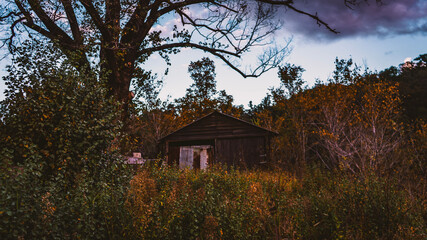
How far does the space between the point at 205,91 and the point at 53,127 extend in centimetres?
3293

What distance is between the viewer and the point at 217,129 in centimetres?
1997

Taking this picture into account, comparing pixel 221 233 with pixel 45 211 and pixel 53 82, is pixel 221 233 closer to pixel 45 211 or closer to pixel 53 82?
pixel 45 211

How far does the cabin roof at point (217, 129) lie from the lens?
19.5 m

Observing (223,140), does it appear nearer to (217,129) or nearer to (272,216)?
(217,129)

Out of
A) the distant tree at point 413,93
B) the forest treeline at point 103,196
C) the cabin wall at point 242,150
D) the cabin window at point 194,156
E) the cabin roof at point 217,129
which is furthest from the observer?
the distant tree at point 413,93

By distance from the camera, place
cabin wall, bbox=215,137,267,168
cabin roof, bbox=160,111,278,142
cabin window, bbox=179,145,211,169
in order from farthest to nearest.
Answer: cabin window, bbox=179,145,211,169 < cabin roof, bbox=160,111,278,142 < cabin wall, bbox=215,137,267,168

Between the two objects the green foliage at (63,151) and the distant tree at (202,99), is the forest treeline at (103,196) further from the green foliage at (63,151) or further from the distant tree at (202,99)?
the distant tree at (202,99)

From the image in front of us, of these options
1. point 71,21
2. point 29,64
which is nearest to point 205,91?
point 71,21

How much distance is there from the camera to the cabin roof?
63.9 ft

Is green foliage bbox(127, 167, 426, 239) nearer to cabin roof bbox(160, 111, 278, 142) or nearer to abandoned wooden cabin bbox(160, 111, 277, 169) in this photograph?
abandoned wooden cabin bbox(160, 111, 277, 169)

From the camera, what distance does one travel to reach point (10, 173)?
4367mm

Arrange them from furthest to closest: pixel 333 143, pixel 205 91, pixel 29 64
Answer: pixel 205 91, pixel 333 143, pixel 29 64

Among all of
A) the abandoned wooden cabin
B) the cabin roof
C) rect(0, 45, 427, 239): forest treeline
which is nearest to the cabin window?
the abandoned wooden cabin

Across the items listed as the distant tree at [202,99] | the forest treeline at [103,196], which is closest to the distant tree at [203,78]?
the distant tree at [202,99]
